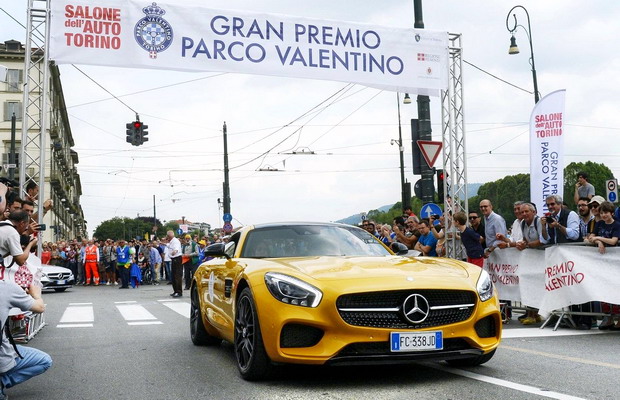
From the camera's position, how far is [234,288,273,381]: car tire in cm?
563

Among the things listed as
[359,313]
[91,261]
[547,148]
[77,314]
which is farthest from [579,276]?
[91,261]

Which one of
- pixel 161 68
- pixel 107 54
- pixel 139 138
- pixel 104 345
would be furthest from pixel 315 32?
pixel 139 138

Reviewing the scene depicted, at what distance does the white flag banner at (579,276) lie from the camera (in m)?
9.11

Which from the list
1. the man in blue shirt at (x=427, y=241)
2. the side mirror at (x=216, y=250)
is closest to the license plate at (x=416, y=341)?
the side mirror at (x=216, y=250)

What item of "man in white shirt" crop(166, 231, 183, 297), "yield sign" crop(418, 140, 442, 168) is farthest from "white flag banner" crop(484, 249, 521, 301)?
"man in white shirt" crop(166, 231, 183, 297)

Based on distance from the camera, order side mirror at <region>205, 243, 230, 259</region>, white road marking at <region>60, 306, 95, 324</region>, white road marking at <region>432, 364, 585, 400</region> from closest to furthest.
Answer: white road marking at <region>432, 364, 585, 400</region> → side mirror at <region>205, 243, 230, 259</region> → white road marking at <region>60, 306, 95, 324</region>

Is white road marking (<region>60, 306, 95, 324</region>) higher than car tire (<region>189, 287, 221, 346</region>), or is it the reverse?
car tire (<region>189, 287, 221, 346</region>)

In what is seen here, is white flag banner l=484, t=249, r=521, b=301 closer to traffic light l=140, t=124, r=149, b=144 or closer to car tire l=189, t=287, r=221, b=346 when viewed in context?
car tire l=189, t=287, r=221, b=346

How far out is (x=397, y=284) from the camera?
543 centimetres

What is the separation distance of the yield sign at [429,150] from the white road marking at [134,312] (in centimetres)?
588

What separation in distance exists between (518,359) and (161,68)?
24.7 feet

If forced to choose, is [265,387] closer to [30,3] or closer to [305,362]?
[305,362]

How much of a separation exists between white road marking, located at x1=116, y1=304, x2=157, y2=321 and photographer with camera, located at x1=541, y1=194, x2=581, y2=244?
269 inches

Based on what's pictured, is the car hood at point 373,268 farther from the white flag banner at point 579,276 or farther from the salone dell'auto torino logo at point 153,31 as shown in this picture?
the salone dell'auto torino logo at point 153,31
